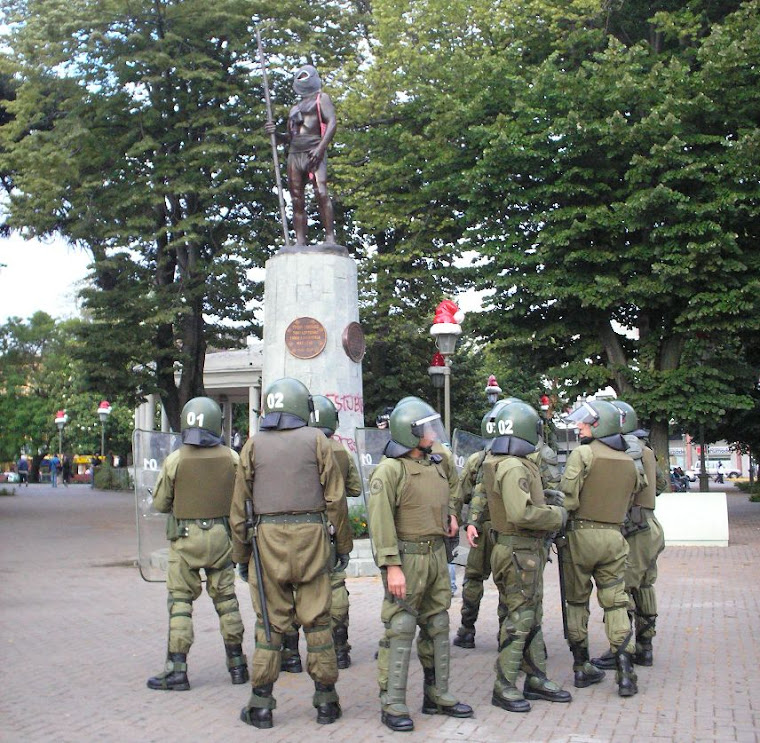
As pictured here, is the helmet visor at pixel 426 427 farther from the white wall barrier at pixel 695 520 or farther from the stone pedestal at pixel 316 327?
the white wall barrier at pixel 695 520

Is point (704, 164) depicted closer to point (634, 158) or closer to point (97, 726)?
point (634, 158)

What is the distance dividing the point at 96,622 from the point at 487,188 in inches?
553

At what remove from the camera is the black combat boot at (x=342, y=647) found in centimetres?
835

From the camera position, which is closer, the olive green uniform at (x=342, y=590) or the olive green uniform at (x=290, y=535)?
the olive green uniform at (x=290, y=535)

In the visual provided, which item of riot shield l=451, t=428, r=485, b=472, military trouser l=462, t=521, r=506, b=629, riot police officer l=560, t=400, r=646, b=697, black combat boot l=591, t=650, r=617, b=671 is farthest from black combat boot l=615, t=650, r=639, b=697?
riot shield l=451, t=428, r=485, b=472

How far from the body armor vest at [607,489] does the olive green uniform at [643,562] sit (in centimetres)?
74

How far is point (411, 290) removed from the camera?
27219 mm

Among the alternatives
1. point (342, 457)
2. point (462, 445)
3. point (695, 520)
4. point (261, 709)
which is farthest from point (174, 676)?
point (695, 520)

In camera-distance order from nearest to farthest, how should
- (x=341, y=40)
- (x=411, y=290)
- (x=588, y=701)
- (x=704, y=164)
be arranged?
(x=588, y=701) → (x=704, y=164) → (x=411, y=290) → (x=341, y=40)

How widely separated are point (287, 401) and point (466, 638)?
354cm

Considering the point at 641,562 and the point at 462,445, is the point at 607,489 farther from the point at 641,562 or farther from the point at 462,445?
the point at 462,445

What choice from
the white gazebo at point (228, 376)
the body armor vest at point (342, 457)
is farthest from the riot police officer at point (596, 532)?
the white gazebo at point (228, 376)

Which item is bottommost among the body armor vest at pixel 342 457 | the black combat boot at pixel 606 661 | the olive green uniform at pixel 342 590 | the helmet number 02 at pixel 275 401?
the black combat boot at pixel 606 661

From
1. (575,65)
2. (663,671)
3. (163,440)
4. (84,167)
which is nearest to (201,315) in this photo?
(84,167)
